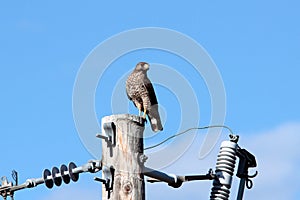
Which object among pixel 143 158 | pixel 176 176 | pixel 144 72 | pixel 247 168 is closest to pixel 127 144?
pixel 143 158

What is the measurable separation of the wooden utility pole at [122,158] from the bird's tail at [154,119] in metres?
1.02

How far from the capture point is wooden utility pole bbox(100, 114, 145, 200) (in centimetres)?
563

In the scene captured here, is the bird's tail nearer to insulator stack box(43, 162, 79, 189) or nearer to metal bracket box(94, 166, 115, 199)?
insulator stack box(43, 162, 79, 189)

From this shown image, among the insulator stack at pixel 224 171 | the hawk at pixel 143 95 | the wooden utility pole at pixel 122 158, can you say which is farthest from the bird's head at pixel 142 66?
the wooden utility pole at pixel 122 158

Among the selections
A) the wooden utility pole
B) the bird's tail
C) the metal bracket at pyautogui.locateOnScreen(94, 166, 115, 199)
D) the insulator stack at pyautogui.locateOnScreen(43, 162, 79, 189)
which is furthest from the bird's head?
the metal bracket at pyautogui.locateOnScreen(94, 166, 115, 199)

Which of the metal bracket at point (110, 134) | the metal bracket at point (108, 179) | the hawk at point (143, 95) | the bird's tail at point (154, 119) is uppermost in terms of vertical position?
the hawk at point (143, 95)

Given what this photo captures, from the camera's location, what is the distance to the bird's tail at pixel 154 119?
23.1 feet

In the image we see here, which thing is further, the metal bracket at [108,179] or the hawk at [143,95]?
the hawk at [143,95]

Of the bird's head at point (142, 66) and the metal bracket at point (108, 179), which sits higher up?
the bird's head at point (142, 66)

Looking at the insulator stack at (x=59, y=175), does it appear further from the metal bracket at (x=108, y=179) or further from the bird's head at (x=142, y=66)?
the bird's head at (x=142, y=66)

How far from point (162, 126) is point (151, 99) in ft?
2.84

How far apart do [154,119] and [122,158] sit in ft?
5.45

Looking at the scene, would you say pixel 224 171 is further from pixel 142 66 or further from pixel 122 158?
pixel 142 66

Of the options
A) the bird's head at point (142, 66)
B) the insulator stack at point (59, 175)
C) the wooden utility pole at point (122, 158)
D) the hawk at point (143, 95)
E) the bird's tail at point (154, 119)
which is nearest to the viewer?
the wooden utility pole at point (122, 158)
